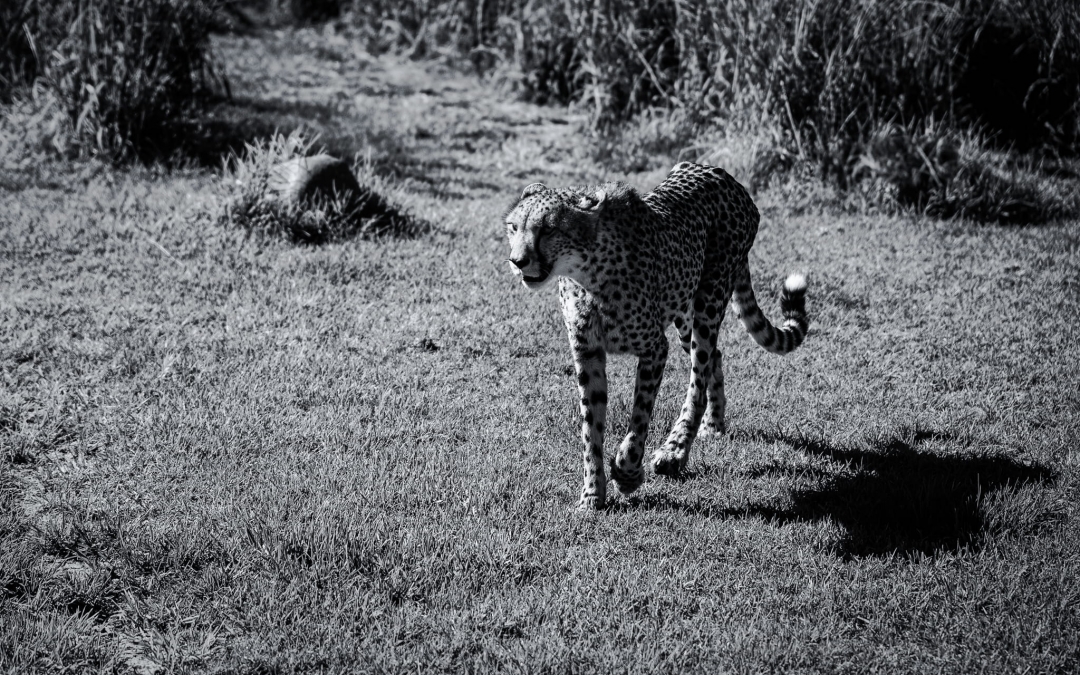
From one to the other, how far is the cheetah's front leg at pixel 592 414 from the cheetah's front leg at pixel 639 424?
8 cm

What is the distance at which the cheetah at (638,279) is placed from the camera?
13.6 feet

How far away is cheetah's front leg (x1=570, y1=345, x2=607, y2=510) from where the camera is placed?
442 cm

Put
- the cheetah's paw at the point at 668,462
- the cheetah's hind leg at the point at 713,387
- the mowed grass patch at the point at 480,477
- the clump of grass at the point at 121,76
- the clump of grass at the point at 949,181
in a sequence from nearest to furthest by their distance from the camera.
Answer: the mowed grass patch at the point at 480,477 → the cheetah's paw at the point at 668,462 → the cheetah's hind leg at the point at 713,387 → the clump of grass at the point at 949,181 → the clump of grass at the point at 121,76

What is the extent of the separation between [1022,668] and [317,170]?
20.6ft

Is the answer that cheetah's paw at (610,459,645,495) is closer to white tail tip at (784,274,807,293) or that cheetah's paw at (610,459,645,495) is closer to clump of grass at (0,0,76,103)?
white tail tip at (784,274,807,293)

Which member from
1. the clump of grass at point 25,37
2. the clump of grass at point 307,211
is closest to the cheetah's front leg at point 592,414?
the clump of grass at point 307,211

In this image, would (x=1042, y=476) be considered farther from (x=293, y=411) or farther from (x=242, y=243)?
(x=242, y=243)

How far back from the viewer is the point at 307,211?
310 inches

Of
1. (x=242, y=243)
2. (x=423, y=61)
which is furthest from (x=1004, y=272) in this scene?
(x=423, y=61)

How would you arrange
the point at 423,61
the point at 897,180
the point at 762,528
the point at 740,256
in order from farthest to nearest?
the point at 423,61
the point at 897,180
the point at 740,256
the point at 762,528

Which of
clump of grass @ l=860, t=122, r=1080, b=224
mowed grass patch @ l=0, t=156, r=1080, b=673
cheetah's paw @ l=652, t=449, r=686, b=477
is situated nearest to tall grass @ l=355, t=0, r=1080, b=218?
clump of grass @ l=860, t=122, r=1080, b=224

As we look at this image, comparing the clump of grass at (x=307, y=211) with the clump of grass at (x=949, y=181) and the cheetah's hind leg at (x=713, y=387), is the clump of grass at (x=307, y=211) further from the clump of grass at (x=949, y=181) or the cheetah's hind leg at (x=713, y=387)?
the clump of grass at (x=949, y=181)

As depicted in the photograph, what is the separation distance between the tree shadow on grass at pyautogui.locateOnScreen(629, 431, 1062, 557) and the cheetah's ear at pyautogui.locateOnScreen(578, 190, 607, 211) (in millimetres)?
1425

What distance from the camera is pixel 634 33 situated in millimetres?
10719
